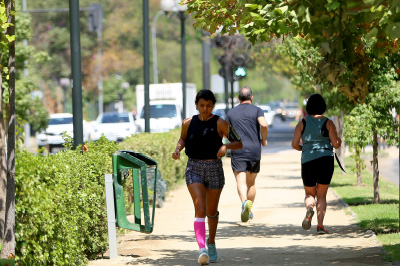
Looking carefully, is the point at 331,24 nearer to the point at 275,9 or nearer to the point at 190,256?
the point at 275,9

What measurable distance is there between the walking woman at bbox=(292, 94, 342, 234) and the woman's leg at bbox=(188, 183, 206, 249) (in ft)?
5.55

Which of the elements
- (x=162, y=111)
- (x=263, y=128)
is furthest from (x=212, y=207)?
(x=162, y=111)

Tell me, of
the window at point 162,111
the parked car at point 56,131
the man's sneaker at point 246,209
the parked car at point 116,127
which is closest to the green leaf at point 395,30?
the man's sneaker at point 246,209

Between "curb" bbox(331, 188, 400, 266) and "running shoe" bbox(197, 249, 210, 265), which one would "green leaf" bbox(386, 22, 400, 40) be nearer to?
"curb" bbox(331, 188, 400, 266)

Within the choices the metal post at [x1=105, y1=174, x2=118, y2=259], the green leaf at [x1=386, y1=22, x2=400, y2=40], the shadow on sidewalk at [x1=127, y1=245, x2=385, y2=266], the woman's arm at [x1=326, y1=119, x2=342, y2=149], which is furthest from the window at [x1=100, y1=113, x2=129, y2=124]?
the green leaf at [x1=386, y1=22, x2=400, y2=40]

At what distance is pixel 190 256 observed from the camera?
386 inches

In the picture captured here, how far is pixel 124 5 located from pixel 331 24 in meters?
81.4

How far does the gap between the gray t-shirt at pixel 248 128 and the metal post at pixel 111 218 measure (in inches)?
112

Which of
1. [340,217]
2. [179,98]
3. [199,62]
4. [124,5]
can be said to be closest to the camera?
[340,217]

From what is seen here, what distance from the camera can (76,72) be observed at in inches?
422

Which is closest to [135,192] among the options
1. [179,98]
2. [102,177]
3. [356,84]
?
[102,177]

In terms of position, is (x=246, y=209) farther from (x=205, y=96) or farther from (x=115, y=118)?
(x=115, y=118)

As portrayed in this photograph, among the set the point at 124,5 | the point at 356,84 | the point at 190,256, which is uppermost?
the point at 124,5

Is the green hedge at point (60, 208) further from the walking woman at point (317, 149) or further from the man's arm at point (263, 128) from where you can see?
the man's arm at point (263, 128)
